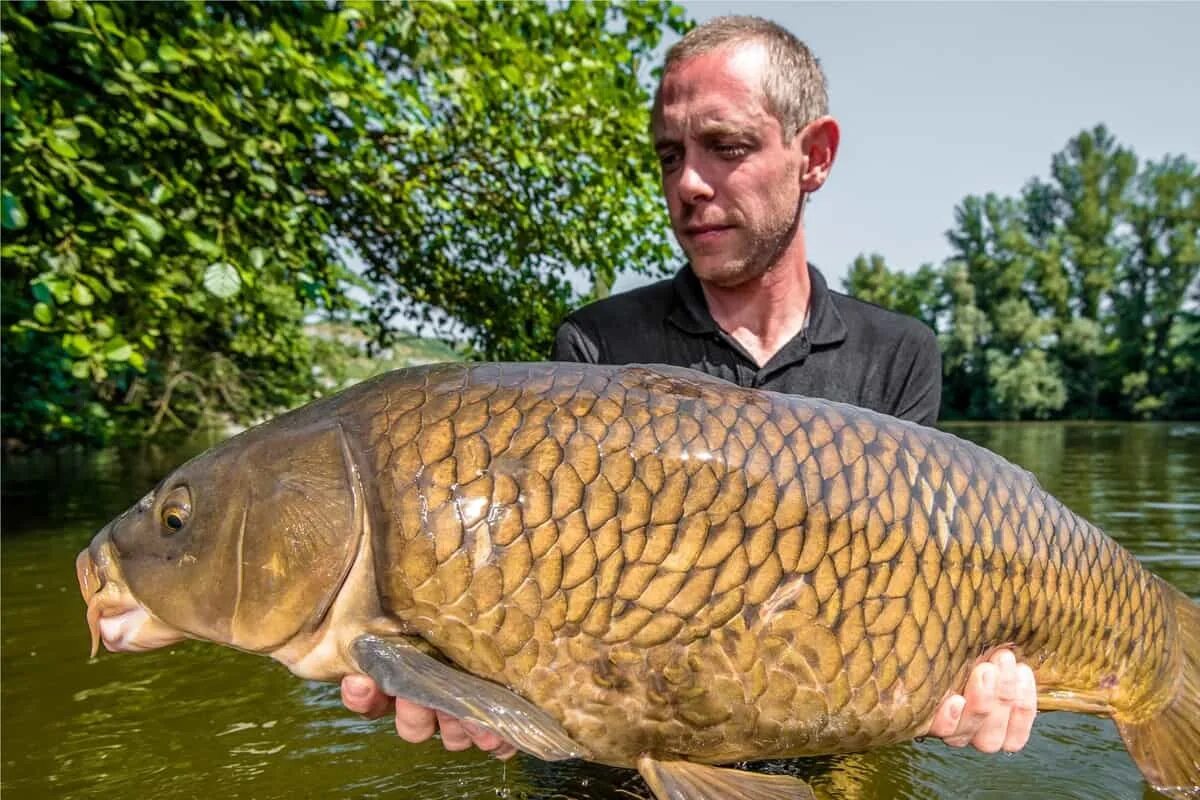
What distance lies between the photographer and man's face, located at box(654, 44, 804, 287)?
1.96 meters

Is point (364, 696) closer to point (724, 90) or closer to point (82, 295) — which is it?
point (724, 90)

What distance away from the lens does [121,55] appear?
3.28m

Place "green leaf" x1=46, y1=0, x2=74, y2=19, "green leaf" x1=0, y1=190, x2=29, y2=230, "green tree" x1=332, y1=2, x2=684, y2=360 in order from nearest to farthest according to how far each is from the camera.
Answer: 1. "green leaf" x1=0, y1=190, x2=29, y2=230
2. "green leaf" x1=46, y1=0, x2=74, y2=19
3. "green tree" x1=332, y1=2, x2=684, y2=360

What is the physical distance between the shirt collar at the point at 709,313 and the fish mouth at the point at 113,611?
1284mm

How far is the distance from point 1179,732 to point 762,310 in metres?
1.22

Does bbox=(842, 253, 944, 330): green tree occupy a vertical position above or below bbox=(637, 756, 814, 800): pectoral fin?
above

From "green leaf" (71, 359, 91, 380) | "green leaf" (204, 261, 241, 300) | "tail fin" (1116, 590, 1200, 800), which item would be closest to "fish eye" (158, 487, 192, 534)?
"tail fin" (1116, 590, 1200, 800)

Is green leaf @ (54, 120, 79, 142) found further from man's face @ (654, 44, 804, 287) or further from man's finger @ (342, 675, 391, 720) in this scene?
man's finger @ (342, 675, 391, 720)

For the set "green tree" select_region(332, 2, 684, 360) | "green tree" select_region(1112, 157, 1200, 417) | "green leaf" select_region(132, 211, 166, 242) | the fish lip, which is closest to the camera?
the fish lip

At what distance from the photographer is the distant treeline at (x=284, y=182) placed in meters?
3.51

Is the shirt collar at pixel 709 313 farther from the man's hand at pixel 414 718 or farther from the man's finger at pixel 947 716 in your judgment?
the man's hand at pixel 414 718

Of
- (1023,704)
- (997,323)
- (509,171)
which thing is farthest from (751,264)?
(997,323)

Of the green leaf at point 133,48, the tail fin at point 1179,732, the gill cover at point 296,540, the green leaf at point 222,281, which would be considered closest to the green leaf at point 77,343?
the green leaf at point 222,281

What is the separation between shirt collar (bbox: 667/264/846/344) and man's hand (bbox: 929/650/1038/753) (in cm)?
87
